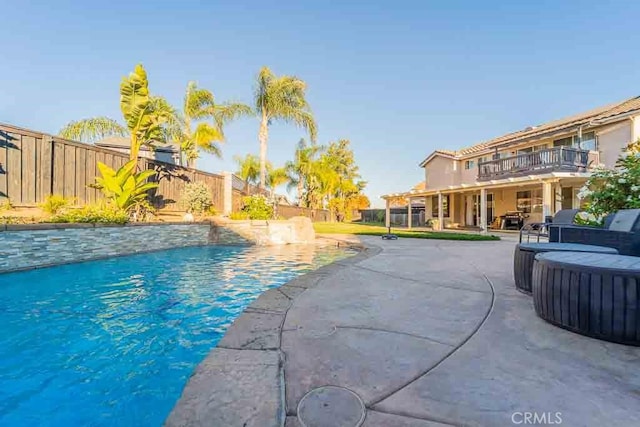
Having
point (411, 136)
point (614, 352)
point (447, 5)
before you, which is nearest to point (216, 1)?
point (447, 5)

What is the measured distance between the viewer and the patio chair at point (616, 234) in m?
3.52

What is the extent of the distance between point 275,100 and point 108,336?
46.4 ft

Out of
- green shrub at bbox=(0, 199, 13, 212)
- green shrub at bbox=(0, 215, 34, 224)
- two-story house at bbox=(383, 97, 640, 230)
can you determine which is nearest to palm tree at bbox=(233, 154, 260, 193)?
two-story house at bbox=(383, 97, 640, 230)

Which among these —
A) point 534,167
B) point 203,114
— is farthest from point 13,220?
point 534,167

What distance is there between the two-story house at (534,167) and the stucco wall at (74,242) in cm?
1483

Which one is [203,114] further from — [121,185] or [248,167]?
[248,167]

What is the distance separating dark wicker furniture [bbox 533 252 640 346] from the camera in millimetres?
2133

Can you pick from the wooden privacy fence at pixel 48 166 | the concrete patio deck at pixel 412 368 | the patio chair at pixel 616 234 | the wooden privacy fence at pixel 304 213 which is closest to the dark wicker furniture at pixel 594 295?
the concrete patio deck at pixel 412 368

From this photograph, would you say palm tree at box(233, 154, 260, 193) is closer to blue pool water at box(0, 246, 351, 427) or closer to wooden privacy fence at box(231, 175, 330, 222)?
wooden privacy fence at box(231, 175, 330, 222)

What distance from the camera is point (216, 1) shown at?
11844 millimetres

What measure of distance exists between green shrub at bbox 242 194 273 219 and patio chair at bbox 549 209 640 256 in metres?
10.3

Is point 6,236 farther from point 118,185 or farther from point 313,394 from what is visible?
point 313,394

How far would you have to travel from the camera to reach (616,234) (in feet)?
12.3

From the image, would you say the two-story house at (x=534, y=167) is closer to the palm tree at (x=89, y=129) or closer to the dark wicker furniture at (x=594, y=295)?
the dark wicker furniture at (x=594, y=295)
